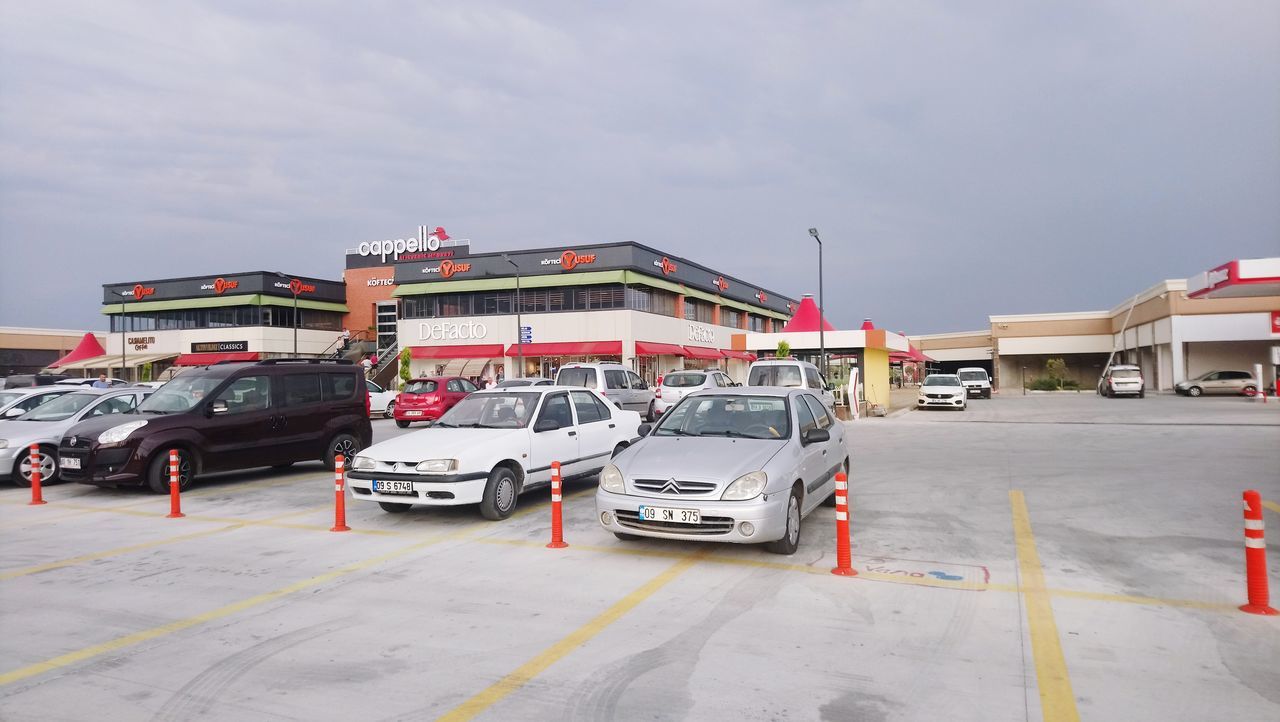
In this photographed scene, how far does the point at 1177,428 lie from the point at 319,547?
71.9 ft

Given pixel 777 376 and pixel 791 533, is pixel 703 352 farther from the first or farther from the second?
pixel 791 533

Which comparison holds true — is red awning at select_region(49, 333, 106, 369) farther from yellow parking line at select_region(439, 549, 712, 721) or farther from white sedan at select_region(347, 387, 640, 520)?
yellow parking line at select_region(439, 549, 712, 721)

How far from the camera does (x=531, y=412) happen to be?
9.83 m

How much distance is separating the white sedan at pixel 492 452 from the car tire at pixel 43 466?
7060 mm

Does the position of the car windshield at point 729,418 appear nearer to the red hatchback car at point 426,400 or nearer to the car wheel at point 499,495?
the car wheel at point 499,495

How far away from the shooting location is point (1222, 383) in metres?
38.6

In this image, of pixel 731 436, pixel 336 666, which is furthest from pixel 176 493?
pixel 731 436

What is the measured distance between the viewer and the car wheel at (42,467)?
12586 millimetres

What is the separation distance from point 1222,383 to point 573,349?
33.7 m

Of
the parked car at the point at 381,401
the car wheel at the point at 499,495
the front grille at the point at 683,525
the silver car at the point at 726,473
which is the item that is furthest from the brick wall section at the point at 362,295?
the front grille at the point at 683,525

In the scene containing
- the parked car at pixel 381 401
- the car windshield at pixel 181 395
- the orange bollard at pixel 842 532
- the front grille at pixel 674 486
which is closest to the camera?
the orange bollard at pixel 842 532

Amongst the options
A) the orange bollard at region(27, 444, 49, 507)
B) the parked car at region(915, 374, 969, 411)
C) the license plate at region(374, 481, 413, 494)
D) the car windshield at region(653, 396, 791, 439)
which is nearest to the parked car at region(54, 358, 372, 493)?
the orange bollard at region(27, 444, 49, 507)

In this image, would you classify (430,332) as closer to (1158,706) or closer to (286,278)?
(286,278)

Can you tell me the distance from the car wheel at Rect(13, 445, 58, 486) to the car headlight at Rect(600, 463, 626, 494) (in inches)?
427
